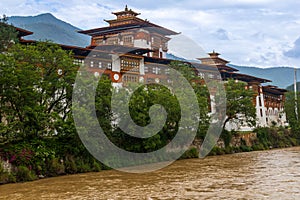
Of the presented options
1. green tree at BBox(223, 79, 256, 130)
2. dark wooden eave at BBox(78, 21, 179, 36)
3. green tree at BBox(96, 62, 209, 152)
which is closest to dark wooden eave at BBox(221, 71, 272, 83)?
dark wooden eave at BBox(78, 21, 179, 36)

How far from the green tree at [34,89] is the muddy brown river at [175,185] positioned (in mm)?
3791

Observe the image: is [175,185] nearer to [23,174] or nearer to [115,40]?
[23,174]

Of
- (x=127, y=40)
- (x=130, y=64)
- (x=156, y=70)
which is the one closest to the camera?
(x=130, y=64)

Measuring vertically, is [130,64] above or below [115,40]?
below

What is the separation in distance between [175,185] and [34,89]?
450 inches

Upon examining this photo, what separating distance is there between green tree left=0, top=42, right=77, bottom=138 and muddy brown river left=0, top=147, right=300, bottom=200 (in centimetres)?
379

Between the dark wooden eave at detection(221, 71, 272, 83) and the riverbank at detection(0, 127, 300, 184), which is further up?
the dark wooden eave at detection(221, 71, 272, 83)

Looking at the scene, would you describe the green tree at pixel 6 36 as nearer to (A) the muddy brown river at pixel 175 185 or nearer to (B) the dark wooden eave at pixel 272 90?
(A) the muddy brown river at pixel 175 185

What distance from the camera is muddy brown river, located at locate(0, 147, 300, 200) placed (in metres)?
18.0

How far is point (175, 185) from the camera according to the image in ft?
68.0

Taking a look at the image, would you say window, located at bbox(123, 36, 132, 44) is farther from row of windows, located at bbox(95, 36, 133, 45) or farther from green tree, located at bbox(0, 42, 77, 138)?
green tree, located at bbox(0, 42, 77, 138)

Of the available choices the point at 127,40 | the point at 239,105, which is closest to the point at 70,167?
the point at 239,105

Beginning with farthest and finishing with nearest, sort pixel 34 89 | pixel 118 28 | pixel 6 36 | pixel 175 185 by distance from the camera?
pixel 118 28 < pixel 6 36 < pixel 34 89 < pixel 175 185

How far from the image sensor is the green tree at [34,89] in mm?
25141
